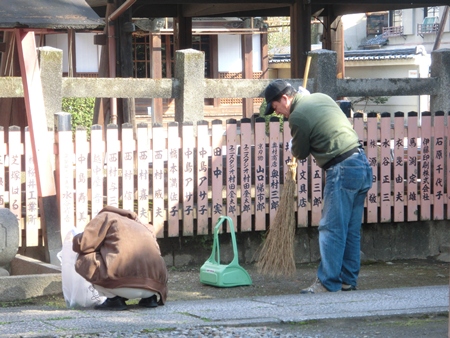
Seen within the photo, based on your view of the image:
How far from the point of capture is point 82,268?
5.54m

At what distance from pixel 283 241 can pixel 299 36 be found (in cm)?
520

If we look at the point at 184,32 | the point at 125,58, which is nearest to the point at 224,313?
the point at 125,58

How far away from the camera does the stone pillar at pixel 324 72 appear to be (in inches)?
360

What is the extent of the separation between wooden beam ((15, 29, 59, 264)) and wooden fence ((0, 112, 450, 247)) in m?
0.25

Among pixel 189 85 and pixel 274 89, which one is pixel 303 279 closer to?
pixel 274 89

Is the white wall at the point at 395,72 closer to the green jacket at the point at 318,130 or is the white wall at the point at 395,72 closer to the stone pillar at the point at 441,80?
the stone pillar at the point at 441,80

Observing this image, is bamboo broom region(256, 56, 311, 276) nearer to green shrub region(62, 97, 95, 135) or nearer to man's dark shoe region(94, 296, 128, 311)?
man's dark shoe region(94, 296, 128, 311)

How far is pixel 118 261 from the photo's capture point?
17.9 ft

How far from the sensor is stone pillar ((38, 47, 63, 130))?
320 inches

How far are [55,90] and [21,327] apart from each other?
12.5 feet

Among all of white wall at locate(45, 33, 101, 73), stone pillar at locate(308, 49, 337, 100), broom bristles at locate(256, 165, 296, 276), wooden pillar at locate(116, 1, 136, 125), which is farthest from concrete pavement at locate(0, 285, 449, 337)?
white wall at locate(45, 33, 101, 73)

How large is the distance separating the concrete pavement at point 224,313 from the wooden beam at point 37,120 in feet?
5.65

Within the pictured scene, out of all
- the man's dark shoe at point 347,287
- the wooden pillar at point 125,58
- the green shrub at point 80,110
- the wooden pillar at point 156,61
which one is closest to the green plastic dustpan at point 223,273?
the man's dark shoe at point 347,287

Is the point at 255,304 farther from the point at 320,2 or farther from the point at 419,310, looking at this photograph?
the point at 320,2
